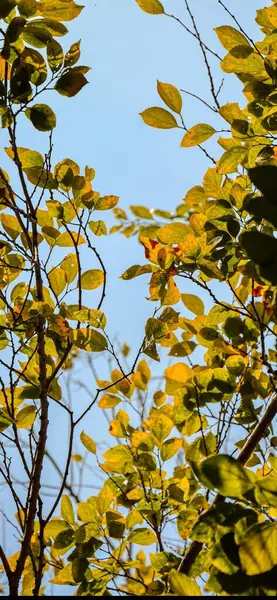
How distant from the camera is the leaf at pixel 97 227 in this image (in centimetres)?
136

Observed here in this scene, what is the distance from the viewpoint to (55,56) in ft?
3.99

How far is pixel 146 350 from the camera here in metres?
1.26

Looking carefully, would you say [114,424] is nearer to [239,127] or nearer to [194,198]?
[194,198]

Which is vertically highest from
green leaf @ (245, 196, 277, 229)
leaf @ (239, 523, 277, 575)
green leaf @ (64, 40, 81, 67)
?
green leaf @ (64, 40, 81, 67)

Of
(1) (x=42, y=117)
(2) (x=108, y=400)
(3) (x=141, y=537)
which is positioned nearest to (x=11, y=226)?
(1) (x=42, y=117)

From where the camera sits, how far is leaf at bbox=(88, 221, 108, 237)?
1363 millimetres

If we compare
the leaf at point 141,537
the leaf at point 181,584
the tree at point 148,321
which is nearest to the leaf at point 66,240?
the tree at point 148,321

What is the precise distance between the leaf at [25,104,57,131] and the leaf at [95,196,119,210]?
207mm

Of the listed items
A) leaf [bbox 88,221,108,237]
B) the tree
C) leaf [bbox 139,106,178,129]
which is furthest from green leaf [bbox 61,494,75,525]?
leaf [bbox 139,106,178,129]

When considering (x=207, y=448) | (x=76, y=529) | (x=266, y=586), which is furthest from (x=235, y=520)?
(x=76, y=529)

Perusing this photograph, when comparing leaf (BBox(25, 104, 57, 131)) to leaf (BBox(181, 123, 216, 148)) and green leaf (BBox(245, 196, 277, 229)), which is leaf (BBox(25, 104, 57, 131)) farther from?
green leaf (BBox(245, 196, 277, 229))

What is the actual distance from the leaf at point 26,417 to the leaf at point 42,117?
0.60 metres

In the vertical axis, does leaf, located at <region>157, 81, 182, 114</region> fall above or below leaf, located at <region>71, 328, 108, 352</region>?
above

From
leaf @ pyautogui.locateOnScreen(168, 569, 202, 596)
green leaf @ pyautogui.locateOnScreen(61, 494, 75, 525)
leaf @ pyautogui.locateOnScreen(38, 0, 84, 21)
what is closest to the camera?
leaf @ pyautogui.locateOnScreen(168, 569, 202, 596)
